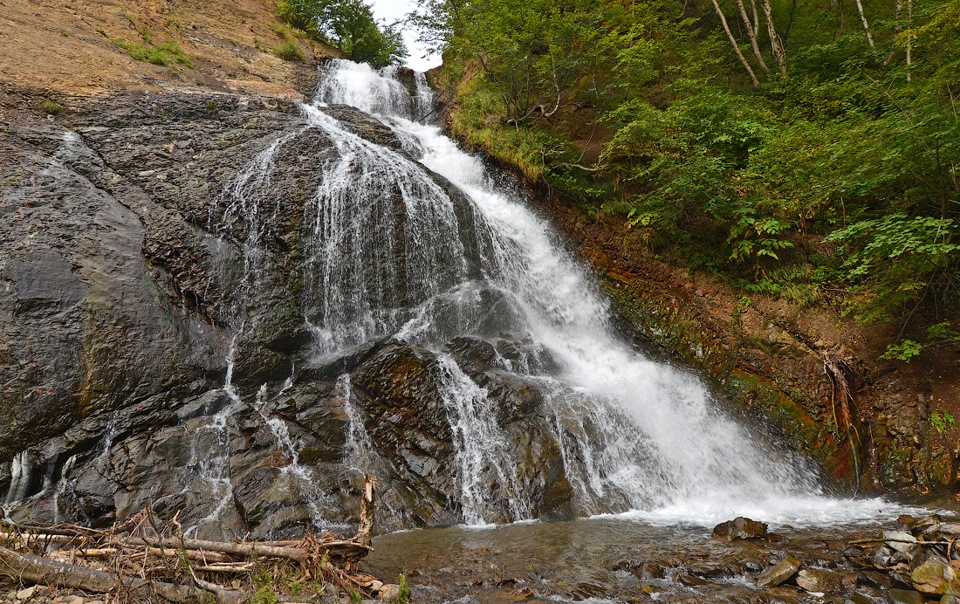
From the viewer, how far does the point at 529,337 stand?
875 cm

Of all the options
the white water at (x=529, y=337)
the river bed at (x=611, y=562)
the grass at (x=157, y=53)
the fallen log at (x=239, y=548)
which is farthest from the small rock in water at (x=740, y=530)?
the grass at (x=157, y=53)

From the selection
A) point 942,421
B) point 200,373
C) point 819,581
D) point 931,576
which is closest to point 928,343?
point 942,421

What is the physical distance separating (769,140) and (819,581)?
25.6 ft

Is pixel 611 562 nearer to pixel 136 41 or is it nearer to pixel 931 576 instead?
pixel 931 576

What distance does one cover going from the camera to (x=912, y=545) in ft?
12.3

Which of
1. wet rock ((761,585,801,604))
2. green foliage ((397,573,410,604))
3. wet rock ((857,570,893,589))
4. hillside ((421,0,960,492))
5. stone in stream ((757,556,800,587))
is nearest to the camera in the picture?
green foliage ((397,573,410,604))

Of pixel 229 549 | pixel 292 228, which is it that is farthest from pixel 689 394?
pixel 292 228

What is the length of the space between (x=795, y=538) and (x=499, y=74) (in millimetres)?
12745

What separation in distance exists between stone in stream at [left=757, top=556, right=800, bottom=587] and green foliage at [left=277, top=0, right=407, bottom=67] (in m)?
23.0

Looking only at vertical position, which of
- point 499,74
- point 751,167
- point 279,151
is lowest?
point 279,151

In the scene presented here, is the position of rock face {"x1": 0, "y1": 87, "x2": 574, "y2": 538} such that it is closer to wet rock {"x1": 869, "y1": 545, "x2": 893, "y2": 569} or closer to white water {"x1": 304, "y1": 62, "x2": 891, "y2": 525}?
white water {"x1": 304, "y1": 62, "x2": 891, "y2": 525}

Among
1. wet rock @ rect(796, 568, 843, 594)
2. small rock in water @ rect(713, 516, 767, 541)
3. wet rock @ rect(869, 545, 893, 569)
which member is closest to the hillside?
small rock in water @ rect(713, 516, 767, 541)

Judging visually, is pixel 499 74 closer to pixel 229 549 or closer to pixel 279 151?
pixel 279 151

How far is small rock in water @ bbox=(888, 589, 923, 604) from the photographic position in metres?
3.23
